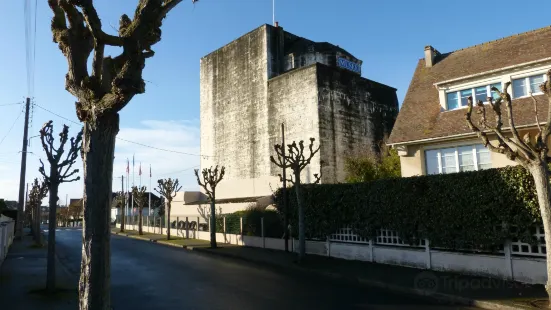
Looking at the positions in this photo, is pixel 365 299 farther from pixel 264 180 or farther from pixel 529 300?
pixel 264 180

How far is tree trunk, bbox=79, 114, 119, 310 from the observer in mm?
4281

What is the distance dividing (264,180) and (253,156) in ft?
8.07

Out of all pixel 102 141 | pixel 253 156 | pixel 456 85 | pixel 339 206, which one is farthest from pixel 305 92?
pixel 102 141

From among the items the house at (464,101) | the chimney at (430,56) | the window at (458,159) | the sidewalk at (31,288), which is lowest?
the sidewalk at (31,288)

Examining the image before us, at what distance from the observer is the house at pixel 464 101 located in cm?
1511

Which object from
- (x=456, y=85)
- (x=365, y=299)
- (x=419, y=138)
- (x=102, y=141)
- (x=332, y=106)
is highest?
(x=332, y=106)

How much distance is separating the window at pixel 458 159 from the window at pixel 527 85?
2.62 meters

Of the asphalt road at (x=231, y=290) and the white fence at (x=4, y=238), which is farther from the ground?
the white fence at (x=4, y=238)

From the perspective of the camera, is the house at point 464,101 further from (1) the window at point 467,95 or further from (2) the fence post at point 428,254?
(2) the fence post at point 428,254

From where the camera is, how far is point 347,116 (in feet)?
96.7

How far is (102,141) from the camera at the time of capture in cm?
454

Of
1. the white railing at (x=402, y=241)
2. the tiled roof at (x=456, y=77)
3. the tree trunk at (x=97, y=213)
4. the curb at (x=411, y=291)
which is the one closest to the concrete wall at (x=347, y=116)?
the tiled roof at (x=456, y=77)

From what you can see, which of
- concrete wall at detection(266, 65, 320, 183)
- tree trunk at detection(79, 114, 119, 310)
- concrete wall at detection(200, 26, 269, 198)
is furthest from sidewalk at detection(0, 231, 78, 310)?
concrete wall at detection(200, 26, 269, 198)

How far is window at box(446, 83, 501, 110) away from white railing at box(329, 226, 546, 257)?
738cm
